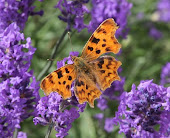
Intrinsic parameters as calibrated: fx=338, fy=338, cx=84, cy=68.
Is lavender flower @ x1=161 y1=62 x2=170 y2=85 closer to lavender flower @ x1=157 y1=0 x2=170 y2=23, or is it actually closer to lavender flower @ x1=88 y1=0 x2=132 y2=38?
lavender flower @ x1=88 y1=0 x2=132 y2=38

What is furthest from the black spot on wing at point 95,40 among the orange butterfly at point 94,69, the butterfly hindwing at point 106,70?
the butterfly hindwing at point 106,70

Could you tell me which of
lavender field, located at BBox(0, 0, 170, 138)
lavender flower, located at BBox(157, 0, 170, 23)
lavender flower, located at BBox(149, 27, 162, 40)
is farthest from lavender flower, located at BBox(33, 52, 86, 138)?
lavender flower, located at BBox(157, 0, 170, 23)

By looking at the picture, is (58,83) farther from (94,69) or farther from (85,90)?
(94,69)

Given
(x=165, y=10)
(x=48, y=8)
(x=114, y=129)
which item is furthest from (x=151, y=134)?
(x=165, y=10)

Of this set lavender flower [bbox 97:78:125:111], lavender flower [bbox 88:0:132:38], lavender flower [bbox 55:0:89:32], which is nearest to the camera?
lavender flower [bbox 55:0:89:32]

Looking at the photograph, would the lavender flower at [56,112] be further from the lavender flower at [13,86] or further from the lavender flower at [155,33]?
the lavender flower at [155,33]

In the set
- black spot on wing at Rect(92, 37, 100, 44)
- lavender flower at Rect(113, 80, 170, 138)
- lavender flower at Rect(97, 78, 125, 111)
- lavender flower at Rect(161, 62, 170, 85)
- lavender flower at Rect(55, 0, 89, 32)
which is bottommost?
lavender flower at Rect(113, 80, 170, 138)

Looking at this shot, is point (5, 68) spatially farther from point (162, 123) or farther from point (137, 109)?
point (162, 123)
